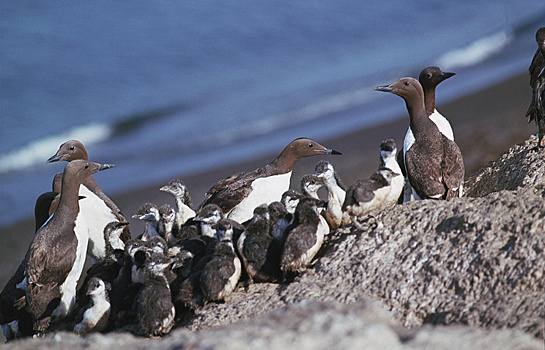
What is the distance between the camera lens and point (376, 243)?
712cm

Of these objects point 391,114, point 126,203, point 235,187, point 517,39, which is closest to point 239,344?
point 235,187

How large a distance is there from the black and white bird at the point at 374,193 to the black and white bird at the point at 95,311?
273 cm

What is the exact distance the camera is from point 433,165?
8281 millimetres

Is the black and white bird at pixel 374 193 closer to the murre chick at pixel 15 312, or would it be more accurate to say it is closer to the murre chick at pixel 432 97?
the murre chick at pixel 432 97

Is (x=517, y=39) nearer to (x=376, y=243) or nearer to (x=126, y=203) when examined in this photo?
(x=126, y=203)

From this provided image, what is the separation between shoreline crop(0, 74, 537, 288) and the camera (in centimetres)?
1475

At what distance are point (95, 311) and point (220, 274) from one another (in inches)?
58.4

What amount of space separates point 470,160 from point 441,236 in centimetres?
788

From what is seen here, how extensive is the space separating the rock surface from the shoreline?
22.3 feet

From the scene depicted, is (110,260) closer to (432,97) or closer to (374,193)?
(374,193)

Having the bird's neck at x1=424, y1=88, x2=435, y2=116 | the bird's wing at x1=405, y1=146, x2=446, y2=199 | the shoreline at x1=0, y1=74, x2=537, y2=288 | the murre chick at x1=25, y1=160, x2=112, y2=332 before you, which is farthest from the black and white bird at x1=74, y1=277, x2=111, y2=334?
the shoreline at x1=0, y1=74, x2=537, y2=288

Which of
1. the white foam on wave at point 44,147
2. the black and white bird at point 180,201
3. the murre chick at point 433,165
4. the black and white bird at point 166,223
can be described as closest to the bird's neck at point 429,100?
the murre chick at point 433,165

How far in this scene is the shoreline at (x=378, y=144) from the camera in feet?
48.4

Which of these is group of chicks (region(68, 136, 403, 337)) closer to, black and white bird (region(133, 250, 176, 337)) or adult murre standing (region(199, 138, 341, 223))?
black and white bird (region(133, 250, 176, 337))
